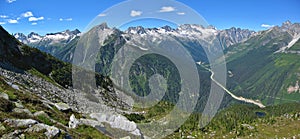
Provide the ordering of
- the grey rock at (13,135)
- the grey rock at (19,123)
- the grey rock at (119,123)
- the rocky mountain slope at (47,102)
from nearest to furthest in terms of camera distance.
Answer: the grey rock at (13,135) → the grey rock at (19,123) → the rocky mountain slope at (47,102) → the grey rock at (119,123)

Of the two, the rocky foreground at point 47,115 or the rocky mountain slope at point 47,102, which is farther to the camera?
the rocky mountain slope at point 47,102

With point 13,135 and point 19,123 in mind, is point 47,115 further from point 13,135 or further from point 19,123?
point 13,135

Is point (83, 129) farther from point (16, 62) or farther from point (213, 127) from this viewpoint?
point (213, 127)

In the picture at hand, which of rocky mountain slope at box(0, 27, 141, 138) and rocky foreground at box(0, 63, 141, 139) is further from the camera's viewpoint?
rocky mountain slope at box(0, 27, 141, 138)

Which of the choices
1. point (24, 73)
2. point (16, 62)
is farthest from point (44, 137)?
point (16, 62)

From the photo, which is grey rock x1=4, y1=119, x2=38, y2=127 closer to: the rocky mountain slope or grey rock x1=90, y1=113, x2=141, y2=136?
the rocky mountain slope

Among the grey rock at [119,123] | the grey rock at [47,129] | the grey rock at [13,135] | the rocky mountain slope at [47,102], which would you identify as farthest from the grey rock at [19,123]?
the grey rock at [119,123]

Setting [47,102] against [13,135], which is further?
[47,102]

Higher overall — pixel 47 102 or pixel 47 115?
pixel 47 115

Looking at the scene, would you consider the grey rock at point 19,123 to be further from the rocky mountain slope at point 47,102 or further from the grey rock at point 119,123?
the grey rock at point 119,123

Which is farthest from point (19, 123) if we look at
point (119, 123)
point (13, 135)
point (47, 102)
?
point (47, 102)

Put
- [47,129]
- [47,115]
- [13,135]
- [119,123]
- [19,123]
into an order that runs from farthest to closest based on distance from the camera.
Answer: [119,123] < [47,115] < [19,123] < [47,129] < [13,135]

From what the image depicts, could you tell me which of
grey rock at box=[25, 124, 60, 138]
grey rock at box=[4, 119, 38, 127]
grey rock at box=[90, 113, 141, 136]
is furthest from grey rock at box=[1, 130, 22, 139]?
grey rock at box=[90, 113, 141, 136]
